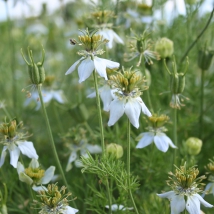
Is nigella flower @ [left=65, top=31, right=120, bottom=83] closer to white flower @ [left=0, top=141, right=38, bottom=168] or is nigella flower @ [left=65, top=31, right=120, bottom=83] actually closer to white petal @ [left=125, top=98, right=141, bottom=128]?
white petal @ [left=125, top=98, right=141, bottom=128]

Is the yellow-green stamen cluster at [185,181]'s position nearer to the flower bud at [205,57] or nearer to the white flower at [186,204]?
the white flower at [186,204]

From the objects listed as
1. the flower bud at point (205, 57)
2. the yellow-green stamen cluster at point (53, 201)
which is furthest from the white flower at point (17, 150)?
the flower bud at point (205, 57)

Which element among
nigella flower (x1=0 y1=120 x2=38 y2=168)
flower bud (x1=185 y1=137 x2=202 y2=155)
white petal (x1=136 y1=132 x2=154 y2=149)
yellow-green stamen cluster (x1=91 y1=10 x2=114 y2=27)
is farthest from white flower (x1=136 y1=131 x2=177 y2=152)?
yellow-green stamen cluster (x1=91 y1=10 x2=114 y2=27)

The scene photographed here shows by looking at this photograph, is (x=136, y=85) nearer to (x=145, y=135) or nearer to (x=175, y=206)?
(x=145, y=135)

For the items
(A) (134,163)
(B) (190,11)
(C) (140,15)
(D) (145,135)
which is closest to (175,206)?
(D) (145,135)

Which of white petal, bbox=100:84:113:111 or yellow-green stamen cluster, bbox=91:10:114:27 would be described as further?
yellow-green stamen cluster, bbox=91:10:114:27
